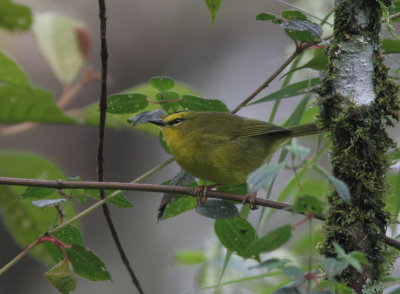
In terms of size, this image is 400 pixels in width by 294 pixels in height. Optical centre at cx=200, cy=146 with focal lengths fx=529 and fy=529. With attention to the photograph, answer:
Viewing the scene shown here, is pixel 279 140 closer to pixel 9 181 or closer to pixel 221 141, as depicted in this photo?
pixel 221 141

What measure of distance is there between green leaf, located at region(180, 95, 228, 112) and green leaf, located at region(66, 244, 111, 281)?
29.1 inches

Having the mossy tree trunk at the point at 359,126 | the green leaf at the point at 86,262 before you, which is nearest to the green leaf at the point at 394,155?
the mossy tree trunk at the point at 359,126

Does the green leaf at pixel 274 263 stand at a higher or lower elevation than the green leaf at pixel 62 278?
higher

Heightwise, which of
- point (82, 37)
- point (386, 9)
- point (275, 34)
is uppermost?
point (386, 9)

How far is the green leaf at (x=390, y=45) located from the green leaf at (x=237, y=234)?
87 cm

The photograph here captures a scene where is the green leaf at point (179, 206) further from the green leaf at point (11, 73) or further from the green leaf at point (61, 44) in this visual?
the green leaf at point (61, 44)

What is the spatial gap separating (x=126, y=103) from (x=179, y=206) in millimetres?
487

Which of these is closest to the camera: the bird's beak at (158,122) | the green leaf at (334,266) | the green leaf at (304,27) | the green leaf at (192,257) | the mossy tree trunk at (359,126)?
the green leaf at (334,266)

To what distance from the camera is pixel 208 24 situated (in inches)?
310

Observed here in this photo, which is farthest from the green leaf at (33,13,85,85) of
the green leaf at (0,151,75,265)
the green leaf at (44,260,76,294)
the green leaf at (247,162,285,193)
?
the green leaf at (247,162,285,193)

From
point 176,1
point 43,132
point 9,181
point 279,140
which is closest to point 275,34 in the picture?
point 176,1

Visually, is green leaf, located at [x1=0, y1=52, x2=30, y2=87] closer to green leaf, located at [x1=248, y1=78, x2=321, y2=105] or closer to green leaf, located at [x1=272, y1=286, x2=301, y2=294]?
green leaf, located at [x1=248, y1=78, x2=321, y2=105]

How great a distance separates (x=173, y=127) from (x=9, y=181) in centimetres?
153

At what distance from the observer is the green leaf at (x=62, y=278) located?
1.82 meters
